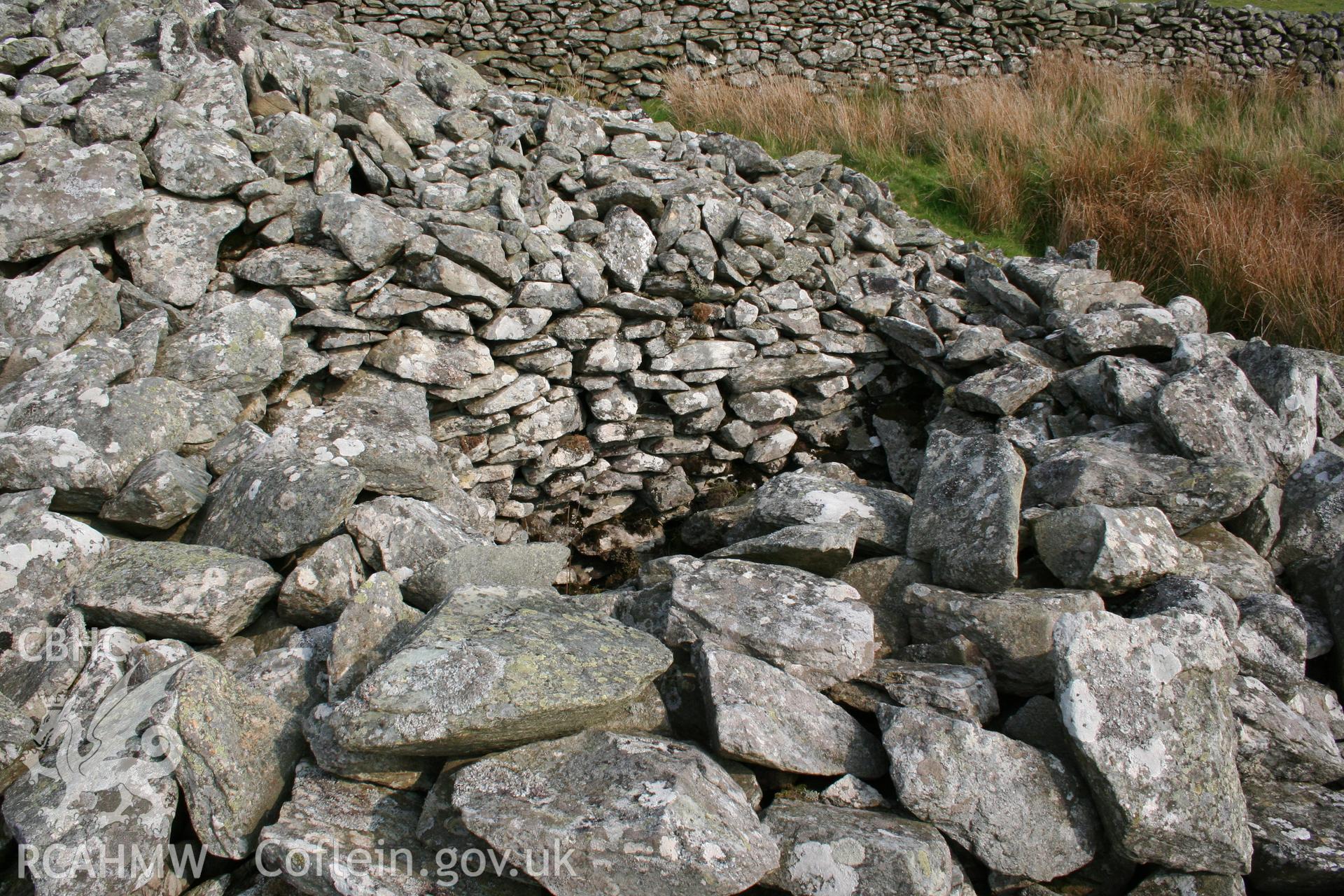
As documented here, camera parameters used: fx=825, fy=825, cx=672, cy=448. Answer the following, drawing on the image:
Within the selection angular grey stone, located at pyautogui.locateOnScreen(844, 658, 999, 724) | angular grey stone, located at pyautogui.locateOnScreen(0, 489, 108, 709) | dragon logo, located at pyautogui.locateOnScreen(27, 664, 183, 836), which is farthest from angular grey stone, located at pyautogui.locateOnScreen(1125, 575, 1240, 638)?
angular grey stone, located at pyautogui.locateOnScreen(0, 489, 108, 709)

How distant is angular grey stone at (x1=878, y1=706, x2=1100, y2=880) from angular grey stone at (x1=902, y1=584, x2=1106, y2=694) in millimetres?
468

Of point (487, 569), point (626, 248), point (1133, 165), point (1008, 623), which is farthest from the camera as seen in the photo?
point (1133, 165)

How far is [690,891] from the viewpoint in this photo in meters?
2.20

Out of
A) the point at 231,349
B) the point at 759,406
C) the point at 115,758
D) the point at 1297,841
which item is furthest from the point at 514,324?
the point at 1297,841

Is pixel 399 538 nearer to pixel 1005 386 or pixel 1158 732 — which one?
pixel 1158 732

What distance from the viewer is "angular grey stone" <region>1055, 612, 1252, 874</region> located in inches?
99.6

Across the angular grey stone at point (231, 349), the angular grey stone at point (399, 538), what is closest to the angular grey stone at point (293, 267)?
the angular grey stone at point (231, 349)

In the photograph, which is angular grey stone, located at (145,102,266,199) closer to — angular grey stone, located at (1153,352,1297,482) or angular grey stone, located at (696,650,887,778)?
angular grey stone, located at (696,650,887,778)

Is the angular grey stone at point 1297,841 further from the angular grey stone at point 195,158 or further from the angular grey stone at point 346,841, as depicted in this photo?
the angular grey stone at point 195,158

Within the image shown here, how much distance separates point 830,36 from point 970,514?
1125 cm

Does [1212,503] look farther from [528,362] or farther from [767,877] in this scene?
[528,362]

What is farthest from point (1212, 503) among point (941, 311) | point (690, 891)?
point (690, 891)

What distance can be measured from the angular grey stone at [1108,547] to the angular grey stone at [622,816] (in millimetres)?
1869

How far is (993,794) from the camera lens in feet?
8.51
